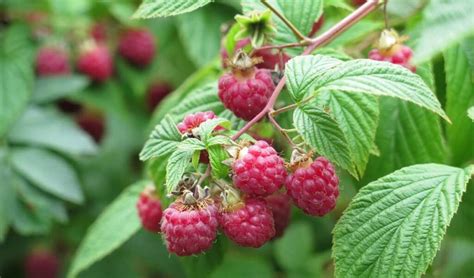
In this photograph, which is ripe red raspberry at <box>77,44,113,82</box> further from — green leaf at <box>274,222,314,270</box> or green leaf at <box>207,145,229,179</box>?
green leaf at <box>207,145,229,179</box>

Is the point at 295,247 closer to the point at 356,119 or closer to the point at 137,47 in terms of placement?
the point at 137,47

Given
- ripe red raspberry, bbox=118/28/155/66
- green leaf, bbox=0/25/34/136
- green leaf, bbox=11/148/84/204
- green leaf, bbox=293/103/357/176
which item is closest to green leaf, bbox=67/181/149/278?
green leaf, bbox=11/148/84/204

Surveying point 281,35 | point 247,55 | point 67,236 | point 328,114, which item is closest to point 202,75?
point 281,35

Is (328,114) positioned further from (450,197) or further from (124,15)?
(124,15)

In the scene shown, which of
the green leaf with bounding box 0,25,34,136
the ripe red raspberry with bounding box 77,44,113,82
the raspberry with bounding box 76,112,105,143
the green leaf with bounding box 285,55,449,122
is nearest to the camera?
the green leaf with bounding box 285,55,449,122

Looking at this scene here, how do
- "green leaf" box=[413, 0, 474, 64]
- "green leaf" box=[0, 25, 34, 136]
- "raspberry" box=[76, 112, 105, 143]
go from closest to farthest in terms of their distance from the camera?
1. "green leaf" box=[413, 0, 474, 64]
2. "green leaf" box=[0, 25, 34, 136]
3. "raspberry" box=[76, 112, 105, 143]

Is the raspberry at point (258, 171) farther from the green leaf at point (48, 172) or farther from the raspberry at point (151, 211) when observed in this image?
the green leaf at point (48, 172)

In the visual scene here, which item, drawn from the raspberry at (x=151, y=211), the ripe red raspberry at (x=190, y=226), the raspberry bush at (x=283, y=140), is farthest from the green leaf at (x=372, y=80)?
the raspberry at (x=151, y=211)

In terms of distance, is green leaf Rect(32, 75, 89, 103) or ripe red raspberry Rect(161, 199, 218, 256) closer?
ripe red raspberry Rect(161, 199, 218, 256)
